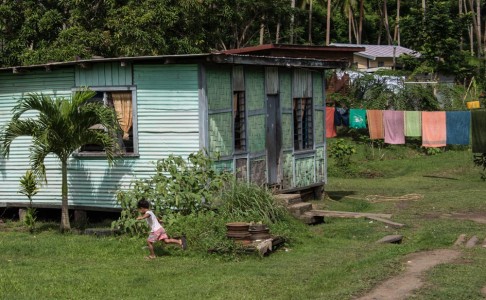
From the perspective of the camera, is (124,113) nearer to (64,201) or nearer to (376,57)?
(64,201)

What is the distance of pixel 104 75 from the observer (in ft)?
52.0

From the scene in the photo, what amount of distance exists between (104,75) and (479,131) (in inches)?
412

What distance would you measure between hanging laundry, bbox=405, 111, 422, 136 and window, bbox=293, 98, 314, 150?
29.5 feet

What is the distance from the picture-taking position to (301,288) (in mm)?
10273

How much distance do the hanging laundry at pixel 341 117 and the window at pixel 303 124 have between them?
10405 millimetres

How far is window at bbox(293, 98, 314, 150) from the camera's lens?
769 inches

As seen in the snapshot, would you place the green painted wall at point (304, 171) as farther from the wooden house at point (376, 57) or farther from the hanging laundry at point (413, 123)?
the wooden house at point (376, 57)

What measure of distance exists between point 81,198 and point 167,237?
4015 millimetres

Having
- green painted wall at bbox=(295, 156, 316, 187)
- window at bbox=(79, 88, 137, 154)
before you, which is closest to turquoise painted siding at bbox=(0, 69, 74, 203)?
window at bbox=(79, 88, 137, 154)

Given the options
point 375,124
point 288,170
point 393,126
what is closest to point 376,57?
point 375,124

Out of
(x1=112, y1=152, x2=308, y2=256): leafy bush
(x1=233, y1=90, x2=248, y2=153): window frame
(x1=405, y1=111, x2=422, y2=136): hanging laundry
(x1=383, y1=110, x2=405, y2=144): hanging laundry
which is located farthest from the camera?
(x1=383, y1=110, x2=405, y2=144): hanging laundry

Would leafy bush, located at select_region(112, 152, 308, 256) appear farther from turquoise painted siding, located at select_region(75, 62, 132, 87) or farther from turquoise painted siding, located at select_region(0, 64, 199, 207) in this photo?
turquoise painted siding, located at select_region(75, 62, 132, 87)

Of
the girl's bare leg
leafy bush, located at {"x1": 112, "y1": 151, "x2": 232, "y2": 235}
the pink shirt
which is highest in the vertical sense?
leafy bush, located at {"x1": 112, "y1": 151, "x2": 232, "y2": 235}

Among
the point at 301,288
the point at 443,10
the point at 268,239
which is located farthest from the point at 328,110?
the point at 301,288
